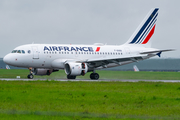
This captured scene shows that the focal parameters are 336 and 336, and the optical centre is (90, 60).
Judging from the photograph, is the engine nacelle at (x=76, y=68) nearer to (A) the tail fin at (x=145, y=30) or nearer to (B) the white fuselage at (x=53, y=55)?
(B) the white fuselage at (x=53, y=55)

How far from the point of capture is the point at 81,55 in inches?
1762

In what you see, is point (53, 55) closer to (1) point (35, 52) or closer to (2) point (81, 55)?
(1) point (35, 52)

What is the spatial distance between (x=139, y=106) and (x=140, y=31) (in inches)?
1330

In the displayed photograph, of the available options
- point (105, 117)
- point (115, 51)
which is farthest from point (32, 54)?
point (105, 117)

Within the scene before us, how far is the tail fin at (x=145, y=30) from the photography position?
167 ft

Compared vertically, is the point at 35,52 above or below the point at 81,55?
above

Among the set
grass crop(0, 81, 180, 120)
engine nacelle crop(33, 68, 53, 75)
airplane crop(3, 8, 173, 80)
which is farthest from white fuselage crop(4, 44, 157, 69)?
grass crop(0, 81, 180, 120)

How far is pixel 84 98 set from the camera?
20.9 m

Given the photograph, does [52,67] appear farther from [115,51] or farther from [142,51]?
[142,51]

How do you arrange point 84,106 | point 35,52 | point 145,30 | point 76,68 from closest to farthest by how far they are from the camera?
1. point 84,106
2. point 76,68
3. point 35,52
4. point 145,30

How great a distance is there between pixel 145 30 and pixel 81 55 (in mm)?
12313

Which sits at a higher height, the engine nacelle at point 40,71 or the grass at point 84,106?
the engine nacelle at point 40,71

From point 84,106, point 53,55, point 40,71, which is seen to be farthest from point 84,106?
point 40,71

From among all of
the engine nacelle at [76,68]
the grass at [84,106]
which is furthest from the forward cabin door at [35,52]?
the grass at [84,106]
